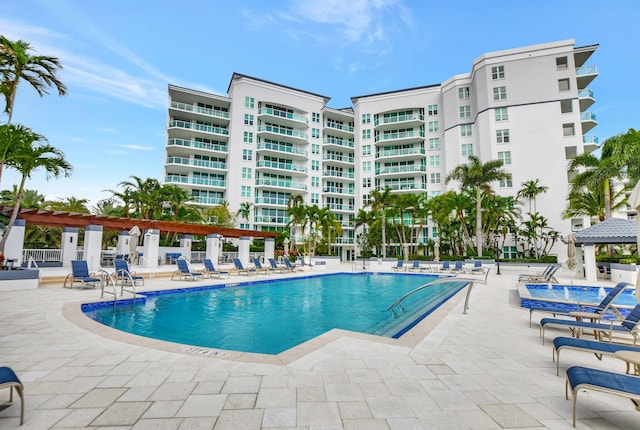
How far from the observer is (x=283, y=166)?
40562 mm

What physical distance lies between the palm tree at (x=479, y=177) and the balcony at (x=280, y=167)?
66.0 ft

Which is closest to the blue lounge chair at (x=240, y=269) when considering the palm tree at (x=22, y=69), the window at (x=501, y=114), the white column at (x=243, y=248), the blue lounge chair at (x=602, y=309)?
the white column at (x=243, y=248)

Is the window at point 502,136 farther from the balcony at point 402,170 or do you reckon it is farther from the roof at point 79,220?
the roof at point 79,220

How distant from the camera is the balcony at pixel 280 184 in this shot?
38.1 meters

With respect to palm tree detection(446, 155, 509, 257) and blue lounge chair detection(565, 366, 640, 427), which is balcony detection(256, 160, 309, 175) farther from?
blue lounge chair detection(565, 366, 640, 427)

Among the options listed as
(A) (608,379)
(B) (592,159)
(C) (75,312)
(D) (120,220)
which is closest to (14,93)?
(D) (120,220)

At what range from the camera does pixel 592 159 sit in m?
20.9

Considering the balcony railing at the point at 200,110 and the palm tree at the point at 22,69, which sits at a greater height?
the balcony railing at the point at 200,110

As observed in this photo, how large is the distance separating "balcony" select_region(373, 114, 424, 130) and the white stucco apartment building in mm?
148

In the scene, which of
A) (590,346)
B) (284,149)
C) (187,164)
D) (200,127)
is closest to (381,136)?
(284,149)

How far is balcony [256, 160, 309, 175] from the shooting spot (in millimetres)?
38562

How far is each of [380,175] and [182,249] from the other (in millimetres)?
28083

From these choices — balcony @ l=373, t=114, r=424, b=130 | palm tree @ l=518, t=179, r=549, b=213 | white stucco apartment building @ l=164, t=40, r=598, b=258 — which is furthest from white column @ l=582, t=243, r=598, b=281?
balcony @ l=373, t=114, r=424, b=130

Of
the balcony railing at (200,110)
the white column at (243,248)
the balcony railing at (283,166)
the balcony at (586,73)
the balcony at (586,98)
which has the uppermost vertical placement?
the balcony at (586,73)
